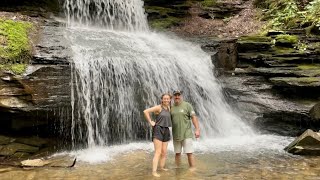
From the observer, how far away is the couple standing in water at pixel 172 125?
837cm

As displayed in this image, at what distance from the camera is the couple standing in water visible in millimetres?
8367

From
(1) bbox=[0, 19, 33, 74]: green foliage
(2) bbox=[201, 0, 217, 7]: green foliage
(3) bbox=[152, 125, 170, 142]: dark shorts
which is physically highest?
(2) bbox=[201, 0, 217, 7]: green foliage

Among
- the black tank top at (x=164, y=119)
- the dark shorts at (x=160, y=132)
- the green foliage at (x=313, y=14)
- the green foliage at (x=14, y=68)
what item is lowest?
the dark shorts at (x=160, y=132)

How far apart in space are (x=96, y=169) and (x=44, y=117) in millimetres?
2756

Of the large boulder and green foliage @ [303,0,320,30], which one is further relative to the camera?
green foliage @ [303,0,320,30]

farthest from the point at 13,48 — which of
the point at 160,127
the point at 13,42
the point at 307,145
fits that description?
the point at 307,145

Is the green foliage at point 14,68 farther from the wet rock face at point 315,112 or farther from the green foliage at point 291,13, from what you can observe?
the green foliage at point 291,13

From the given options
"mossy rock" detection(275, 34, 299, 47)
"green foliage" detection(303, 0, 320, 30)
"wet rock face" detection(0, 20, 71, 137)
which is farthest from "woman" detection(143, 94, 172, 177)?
"green foliage" detection(303, 0, 320, 30)

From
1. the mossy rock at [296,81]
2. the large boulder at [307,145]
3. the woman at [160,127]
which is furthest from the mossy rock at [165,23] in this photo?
the woman at [160,127]

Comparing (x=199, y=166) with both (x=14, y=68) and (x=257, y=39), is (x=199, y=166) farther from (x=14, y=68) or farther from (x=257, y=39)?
(x=257, y=39)

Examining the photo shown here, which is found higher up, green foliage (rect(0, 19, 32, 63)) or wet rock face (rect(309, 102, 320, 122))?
green foliage (rect(0, 19, 32, 63))

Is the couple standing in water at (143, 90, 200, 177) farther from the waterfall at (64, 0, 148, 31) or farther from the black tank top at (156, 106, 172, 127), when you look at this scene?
the waterfall at (64, 0, 148, 31)

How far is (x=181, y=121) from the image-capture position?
8.63m

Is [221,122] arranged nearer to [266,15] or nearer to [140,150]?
[140,150]
